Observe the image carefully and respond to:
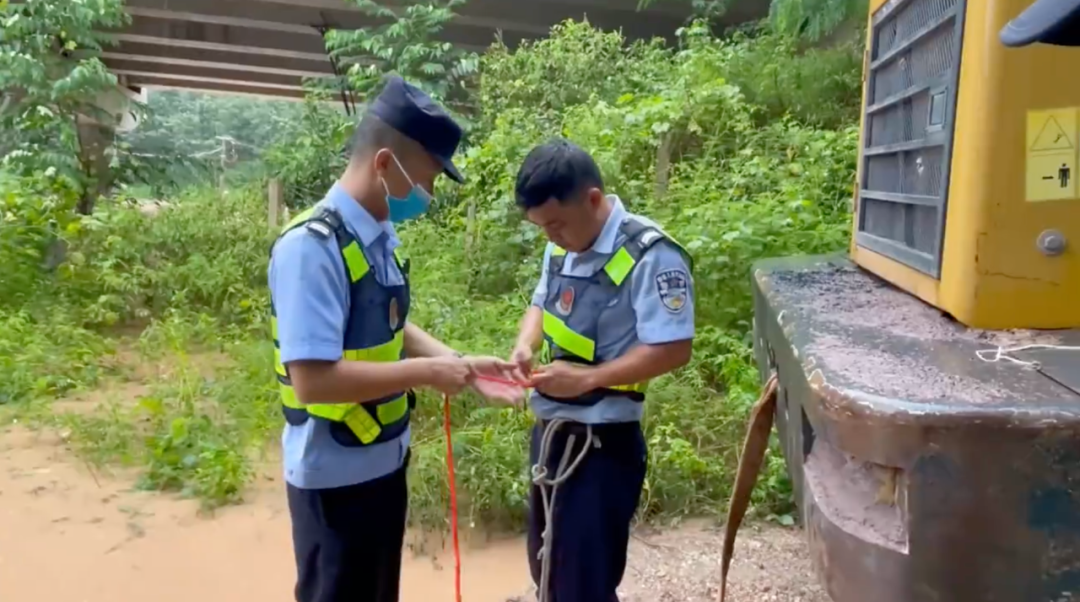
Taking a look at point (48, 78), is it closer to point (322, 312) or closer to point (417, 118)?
point (417, 118)

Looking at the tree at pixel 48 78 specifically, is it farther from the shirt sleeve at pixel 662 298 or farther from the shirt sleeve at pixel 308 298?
the shirt sleeve at pixel 662 298

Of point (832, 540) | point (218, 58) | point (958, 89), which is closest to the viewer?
point (832, 540)

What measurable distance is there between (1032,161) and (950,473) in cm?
70

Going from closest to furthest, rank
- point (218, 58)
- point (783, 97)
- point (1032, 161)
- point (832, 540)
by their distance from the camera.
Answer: point (832, 540) < point (1032, 161) < point (783, 97) < point (218, 58)

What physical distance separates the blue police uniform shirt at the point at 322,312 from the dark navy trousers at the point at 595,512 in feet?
1.49

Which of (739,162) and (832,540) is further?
(739,162)

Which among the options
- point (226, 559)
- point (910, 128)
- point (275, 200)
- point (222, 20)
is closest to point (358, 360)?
point (910, 128)

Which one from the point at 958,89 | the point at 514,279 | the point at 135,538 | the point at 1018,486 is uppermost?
the point at 958,89

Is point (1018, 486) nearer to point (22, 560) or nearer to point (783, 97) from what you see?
point (22, 560)

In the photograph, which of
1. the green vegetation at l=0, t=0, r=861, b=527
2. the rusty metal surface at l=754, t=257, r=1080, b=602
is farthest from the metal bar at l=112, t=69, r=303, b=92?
the rusty metal surface at l=754, t=257, r=1080, b=602

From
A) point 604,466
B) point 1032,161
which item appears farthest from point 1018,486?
point 604,466

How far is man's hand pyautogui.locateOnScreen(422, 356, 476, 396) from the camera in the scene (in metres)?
2.02

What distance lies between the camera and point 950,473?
46.5 inches

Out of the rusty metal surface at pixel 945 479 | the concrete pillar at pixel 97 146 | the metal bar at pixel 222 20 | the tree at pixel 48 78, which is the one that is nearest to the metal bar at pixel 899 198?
the rusty metal surface at pixel 945 479
